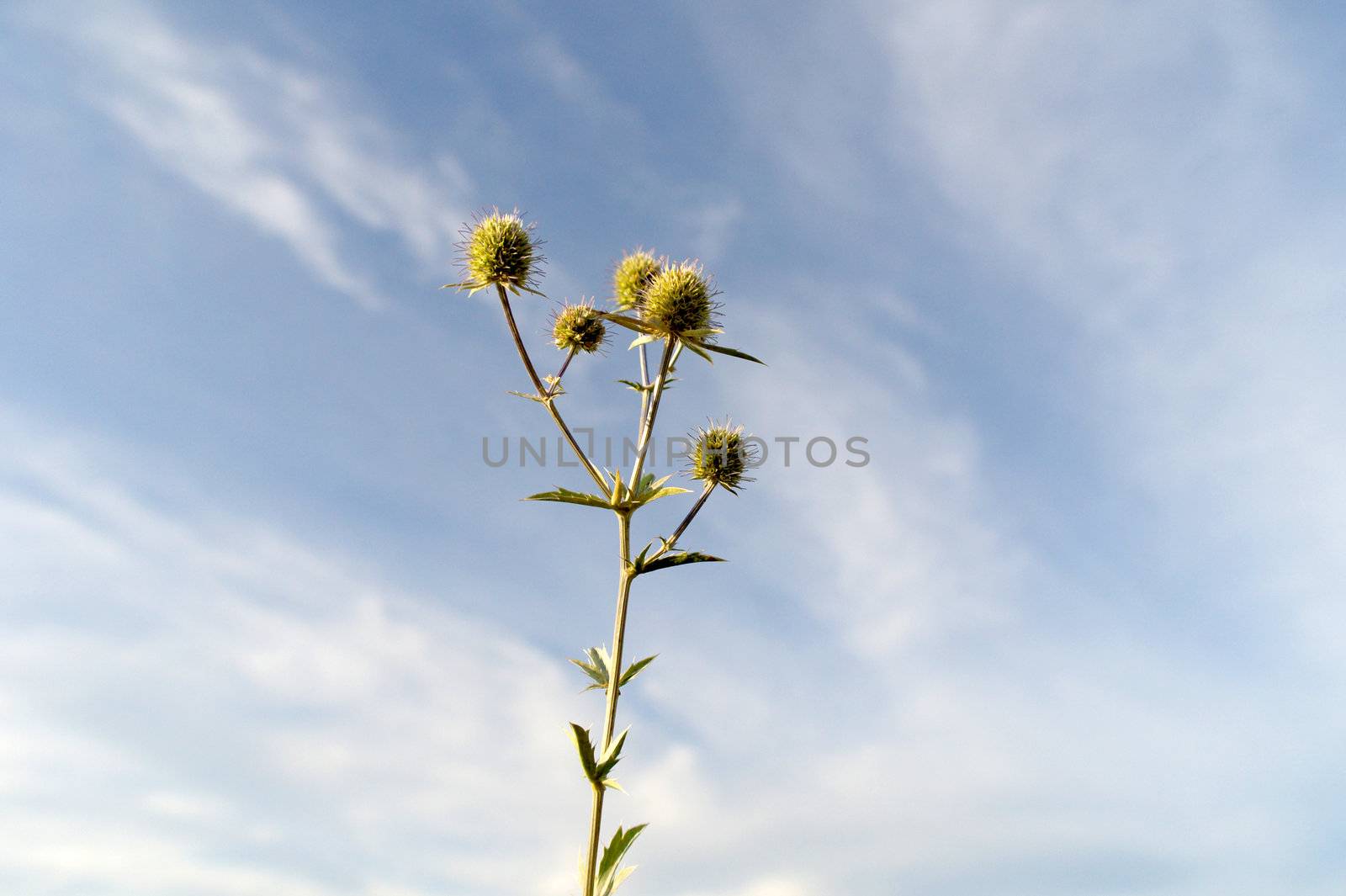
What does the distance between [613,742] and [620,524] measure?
170cm

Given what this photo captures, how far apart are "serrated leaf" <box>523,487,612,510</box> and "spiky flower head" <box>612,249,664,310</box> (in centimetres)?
212

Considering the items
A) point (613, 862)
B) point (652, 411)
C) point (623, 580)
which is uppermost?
point (652, 411)

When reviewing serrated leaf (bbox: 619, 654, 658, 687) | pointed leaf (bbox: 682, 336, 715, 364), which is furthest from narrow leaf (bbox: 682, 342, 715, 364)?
serrated leaf (bbox: 619, 654, 658, 687)

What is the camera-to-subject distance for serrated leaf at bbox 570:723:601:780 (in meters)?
6.11

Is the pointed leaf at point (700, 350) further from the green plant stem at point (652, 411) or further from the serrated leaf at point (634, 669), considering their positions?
the serrated leaf at point (634, 669)

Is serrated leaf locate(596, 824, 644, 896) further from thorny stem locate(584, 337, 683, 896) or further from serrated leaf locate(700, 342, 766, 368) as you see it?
serrated leaf locate(700, 342, 766, 368)

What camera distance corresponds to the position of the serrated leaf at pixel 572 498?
6672 mm

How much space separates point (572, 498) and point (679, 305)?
1977 mm

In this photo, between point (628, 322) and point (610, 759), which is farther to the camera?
point (628, 322)

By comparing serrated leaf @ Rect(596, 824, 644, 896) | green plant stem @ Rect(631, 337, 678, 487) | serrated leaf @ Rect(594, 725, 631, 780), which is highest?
green plant stem @ Rect(631, 337, 678, 487)

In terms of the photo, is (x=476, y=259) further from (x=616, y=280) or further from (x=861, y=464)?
(x=861, y=464)

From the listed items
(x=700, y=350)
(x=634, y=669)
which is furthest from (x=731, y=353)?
(x=634, y=669)

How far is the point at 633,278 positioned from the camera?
8.15 metres

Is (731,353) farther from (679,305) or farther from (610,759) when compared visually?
(610,759)
